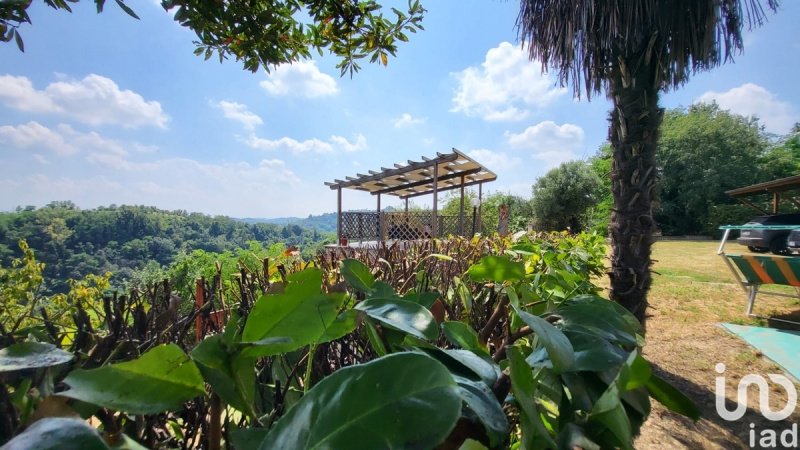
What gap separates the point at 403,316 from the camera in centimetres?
42

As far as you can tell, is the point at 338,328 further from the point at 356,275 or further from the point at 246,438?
the point at 356,275

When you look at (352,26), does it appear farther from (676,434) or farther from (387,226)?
(387,226)

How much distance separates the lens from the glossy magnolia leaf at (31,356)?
1.03 feet

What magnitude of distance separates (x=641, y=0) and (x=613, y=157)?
1326 millimetres

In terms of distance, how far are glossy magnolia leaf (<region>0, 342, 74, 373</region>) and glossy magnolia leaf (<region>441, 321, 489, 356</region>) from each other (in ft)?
1.32

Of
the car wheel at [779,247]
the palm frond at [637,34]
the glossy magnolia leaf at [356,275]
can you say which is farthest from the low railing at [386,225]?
the glossy magnolia leaf at [356,275]

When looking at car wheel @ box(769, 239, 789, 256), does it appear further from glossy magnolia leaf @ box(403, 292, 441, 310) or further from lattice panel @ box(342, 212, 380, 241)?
glossy magnolia leaf @ box(403, 292, 441, 310)

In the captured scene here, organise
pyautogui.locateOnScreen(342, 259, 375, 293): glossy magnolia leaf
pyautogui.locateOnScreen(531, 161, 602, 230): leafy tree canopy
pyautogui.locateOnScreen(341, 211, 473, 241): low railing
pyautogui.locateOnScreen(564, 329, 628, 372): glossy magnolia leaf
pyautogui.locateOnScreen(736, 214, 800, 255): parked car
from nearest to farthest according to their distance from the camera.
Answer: pyautogui.locateOnScreen(564, 329, 628, 372): glossy magnolia leaf, pyautogui.locateOnScreen(342, 259, 375, 293): glossy magnolia leaf, pyautogui.locateOnScreen(736, 214, 800, 255): parked car, pyautogui.locateOnScreen(341, 211, 473, 241): low railing, pyautogui.locateOnScreen(531, 161, 602, 230): leafy tree canopy

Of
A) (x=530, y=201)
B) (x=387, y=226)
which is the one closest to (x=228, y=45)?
(x=387, y=226)

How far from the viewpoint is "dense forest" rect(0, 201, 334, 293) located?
41.7 ft

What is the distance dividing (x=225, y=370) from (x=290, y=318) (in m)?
0.07

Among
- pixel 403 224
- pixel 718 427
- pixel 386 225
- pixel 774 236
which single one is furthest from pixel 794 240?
pixel 386 225

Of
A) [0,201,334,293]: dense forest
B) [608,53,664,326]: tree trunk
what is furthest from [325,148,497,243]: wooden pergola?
[608,53,664,326]: tree trunk

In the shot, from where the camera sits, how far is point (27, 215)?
18.2 metres
